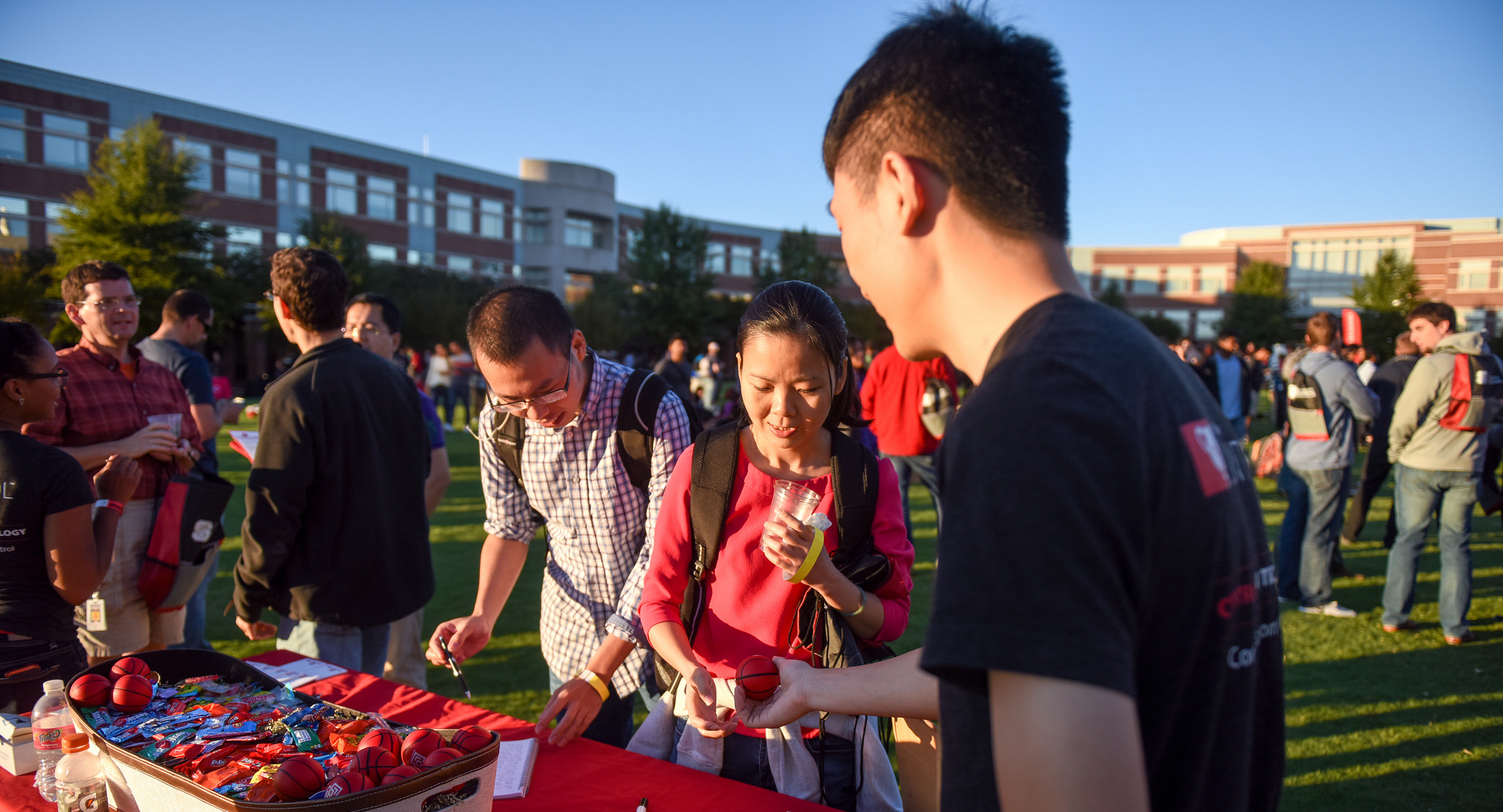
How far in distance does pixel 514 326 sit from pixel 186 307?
14.3ft

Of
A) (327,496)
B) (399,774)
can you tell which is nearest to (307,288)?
(327,496)

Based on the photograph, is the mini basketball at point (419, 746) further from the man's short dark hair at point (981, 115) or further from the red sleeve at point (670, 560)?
the man's short dark hair at point (981, 115)

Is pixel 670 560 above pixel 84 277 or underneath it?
underneath

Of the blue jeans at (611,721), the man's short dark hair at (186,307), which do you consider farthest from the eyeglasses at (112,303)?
the blue jeans at (611,721)

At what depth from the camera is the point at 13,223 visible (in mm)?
29016

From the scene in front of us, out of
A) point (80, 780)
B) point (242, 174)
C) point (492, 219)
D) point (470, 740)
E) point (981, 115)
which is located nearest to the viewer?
point (981, 115)

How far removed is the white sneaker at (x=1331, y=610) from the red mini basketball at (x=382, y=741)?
251 inches

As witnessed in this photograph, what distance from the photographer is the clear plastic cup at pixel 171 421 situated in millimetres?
3777

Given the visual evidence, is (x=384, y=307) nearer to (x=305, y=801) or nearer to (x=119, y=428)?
(x=119, y=428)

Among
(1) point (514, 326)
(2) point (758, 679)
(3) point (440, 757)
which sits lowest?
(3) point (440, 757)

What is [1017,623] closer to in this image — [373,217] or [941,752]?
[941,752]

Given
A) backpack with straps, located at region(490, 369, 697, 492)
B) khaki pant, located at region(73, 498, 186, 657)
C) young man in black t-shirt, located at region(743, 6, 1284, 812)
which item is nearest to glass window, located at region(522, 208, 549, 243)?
khaki pant, located at region(73, 498, 186, 657)

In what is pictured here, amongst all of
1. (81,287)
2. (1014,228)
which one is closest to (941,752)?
(1014,228)

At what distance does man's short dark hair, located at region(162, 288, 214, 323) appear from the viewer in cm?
519
